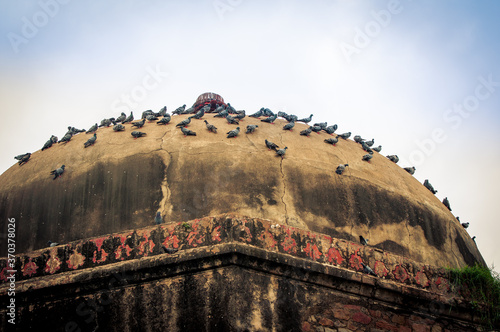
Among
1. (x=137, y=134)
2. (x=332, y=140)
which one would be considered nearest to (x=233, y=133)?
(x=137, y=134)

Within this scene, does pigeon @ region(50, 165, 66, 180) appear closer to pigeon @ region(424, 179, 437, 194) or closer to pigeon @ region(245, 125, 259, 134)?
pigeon @ region(245, 125, 259, 134)

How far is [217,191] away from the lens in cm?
617

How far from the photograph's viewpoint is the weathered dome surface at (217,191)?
6145mm

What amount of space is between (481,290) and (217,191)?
10.7 ft

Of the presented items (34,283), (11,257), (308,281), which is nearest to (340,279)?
(308,281)

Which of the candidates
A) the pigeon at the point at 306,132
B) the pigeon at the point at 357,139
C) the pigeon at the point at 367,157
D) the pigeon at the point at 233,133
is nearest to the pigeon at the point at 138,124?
the pigeon at the point at 233,133

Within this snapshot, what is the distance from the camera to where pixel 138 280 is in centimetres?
532

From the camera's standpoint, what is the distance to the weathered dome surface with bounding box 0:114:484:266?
6145 mm

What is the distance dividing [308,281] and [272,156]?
75.8 inches

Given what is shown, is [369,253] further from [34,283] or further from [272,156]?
[34,283]

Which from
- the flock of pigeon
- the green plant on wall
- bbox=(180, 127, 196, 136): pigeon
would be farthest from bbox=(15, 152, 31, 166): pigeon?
the green plant on wall

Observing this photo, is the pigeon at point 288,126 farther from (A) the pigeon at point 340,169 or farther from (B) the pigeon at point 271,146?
(A) the pigeon at point 340,169

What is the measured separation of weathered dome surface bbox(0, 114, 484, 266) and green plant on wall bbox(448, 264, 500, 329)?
0.71 m

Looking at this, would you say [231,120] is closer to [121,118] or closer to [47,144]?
[121,118]
